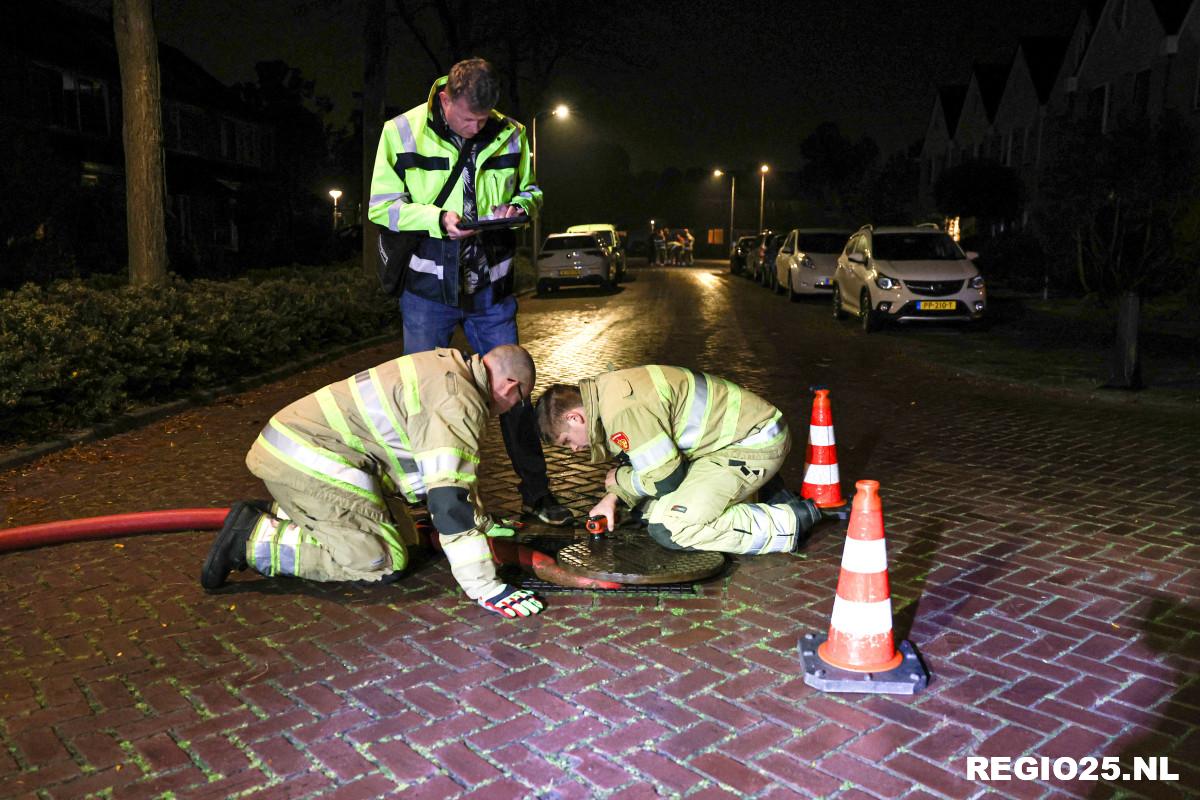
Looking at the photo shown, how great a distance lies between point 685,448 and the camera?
15.4 feet

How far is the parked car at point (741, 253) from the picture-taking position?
115 feet

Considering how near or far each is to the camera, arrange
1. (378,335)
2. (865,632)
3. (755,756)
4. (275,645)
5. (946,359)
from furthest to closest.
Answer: (378,335), (946,359), (275,645), (865,632), (755,756)

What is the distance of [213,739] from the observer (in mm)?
3061

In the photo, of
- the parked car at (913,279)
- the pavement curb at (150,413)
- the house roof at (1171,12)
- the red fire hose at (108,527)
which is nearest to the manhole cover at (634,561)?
the red fire hose at (108,527)

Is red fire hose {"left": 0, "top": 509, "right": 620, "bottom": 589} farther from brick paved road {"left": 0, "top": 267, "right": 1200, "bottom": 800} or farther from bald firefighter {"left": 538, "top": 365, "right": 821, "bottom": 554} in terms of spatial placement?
bald firefighter {"left": 538, "top": 365, "right": 821, "bottom": 554}

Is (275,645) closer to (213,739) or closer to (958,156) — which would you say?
(213,739)

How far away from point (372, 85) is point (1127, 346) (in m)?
13.2

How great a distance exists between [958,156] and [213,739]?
160 ft

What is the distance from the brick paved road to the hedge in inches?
40.4

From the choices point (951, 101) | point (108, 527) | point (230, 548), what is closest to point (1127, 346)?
point (230, 548)

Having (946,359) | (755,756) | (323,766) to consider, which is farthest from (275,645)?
(946,359)

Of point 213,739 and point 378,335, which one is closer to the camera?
point 213,739

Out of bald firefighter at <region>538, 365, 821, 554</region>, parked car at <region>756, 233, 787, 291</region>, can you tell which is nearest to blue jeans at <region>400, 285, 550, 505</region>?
bald firefighter at <region>538, 365, 821, 554</region>

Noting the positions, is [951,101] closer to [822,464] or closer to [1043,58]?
[1043,58]
